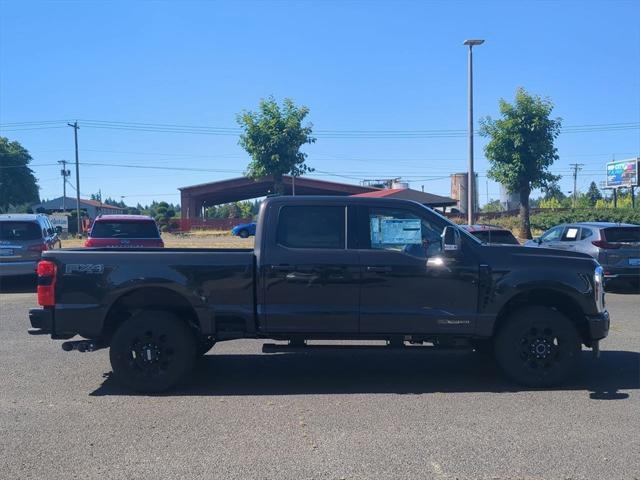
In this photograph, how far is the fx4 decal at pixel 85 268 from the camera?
607 centimetres

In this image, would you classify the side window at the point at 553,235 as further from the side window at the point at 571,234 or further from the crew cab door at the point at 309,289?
the crew cab door at the point at 309,289

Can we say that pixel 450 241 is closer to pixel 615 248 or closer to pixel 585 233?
pixel 615 248

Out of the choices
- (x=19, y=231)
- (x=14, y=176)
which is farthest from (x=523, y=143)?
(x=14, y=176)

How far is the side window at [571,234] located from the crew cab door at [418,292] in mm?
9696

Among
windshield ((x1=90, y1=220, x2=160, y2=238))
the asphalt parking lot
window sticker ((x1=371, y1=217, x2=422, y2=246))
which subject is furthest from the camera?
windshield ((x1=90, y1=220, x2=160, y2=238))

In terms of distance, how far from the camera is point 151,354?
20.2 ft

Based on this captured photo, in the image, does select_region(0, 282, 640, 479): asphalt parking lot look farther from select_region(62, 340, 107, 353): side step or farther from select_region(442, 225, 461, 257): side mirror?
select_region(442, 225, 461, 257): side mirror

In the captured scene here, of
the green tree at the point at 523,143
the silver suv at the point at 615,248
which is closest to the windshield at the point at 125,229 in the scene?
the silver suv at the point at 615,248

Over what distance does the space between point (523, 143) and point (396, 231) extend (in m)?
22.8

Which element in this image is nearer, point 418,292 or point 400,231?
point 418,292

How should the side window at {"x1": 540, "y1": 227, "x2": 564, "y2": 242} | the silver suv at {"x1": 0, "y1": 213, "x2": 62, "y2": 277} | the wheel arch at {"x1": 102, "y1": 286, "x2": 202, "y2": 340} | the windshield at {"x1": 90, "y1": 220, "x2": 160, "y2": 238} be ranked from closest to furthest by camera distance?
the wheel arch at {"x1": 102, "y1": 286, "x2": 202, "y2": 340}, the windshield at {"x1": 90, "y1": 220, "x2": 160, "y2": 238}, the silver suv at {"x1": 0, "y1": 213, "x2": 62, "y2": 277}, the side window at {"x1": 540, "y1": 227, "x2": 564, "y2": 242}

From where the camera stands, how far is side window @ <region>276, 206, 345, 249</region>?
6.28 m

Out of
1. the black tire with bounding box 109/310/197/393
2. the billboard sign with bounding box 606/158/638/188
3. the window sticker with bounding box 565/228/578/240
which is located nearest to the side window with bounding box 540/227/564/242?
the window sticker with bounding box 565/228/578/240

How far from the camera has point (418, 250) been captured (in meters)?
6.20
